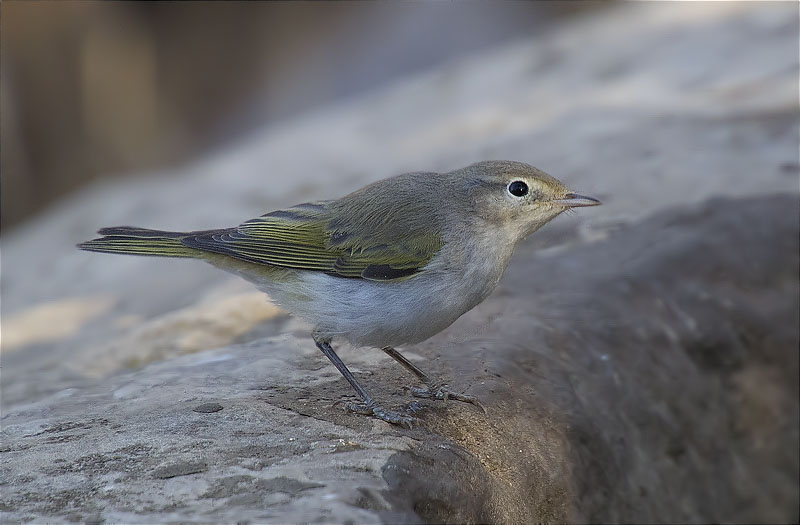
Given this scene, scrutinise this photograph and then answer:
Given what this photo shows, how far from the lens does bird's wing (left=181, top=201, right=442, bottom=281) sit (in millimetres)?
4082

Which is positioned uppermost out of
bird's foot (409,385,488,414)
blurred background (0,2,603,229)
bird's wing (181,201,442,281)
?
blurred background (0,2,603,229)

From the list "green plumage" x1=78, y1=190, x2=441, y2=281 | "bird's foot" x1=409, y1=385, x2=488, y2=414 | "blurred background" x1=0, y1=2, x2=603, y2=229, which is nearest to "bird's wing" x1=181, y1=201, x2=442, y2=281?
"green plumage" x1=78, y1=190, x2=441, y2=281

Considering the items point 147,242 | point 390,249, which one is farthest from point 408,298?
point 147,242

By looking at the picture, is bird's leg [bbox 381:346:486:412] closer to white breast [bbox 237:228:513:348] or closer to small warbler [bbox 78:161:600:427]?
small warbler [bbox 78:161:600:427]

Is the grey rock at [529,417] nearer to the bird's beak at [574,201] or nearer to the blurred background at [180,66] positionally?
the bird's beak at [574,201]

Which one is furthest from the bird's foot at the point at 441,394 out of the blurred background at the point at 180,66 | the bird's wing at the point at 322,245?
the blurred background at the point at 180,66

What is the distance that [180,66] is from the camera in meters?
13.7

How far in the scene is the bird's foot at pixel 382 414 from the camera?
3681 millimetres

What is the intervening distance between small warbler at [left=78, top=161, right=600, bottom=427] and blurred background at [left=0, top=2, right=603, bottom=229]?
700 centimetres

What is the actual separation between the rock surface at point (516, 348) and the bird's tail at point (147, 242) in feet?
2.02

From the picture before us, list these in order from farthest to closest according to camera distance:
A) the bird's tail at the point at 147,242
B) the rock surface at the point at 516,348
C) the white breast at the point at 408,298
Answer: the bird's tail at the point at 147,242, the white breast at the point at 408,298, the rock surface at the point at 516,348

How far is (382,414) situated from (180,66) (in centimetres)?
1128

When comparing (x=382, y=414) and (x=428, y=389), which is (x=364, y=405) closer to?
(x=382, y=414)

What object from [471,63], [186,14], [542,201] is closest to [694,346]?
[542,201]
